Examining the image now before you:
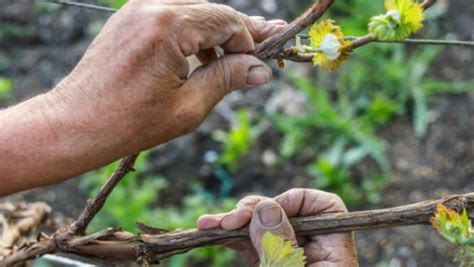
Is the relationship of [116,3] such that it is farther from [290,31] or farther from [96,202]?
[290,31]

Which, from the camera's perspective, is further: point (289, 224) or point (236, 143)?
point (236, 143)

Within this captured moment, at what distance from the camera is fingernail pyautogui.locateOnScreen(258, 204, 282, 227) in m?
1.02

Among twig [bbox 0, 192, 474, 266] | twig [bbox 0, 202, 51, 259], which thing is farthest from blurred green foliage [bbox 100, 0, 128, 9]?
twig [bbox 0, 192, 474, 266]

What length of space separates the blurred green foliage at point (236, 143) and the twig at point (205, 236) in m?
1.50

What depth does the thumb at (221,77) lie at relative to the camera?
1003mm

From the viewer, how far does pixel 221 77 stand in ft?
3.30

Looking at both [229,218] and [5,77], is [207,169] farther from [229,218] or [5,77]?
[229,218]

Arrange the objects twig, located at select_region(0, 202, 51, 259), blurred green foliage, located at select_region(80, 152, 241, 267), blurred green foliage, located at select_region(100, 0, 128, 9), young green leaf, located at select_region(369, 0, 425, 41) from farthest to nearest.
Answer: blurred green foliage, located at select_region(100, 0, 128, 9) → blurred green foliage, located at select_region(80, 152, 241, 267) → twig, located at select_region(0, 202, 51, 259) → young green leaf, located at select_region(369, 0, 425, 41)

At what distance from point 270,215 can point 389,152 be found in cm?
182

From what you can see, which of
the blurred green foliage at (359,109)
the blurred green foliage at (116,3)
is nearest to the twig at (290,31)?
the blurred green foliage at (359,109)

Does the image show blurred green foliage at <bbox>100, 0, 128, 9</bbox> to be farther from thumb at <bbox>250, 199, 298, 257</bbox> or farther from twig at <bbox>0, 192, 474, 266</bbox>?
thumb at <bbox>250, 199, 298, 257</bbox>

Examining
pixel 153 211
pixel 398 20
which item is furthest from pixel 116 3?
pixel 398 20

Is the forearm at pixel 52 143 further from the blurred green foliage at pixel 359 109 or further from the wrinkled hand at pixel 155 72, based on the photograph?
the blurred green foliage at pixel 359 109

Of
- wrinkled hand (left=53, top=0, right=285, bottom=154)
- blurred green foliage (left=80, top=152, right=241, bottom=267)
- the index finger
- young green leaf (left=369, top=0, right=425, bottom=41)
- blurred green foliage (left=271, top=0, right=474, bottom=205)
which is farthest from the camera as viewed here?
blurred green foliage (left=271, top=0, right=474, bottom=205)
